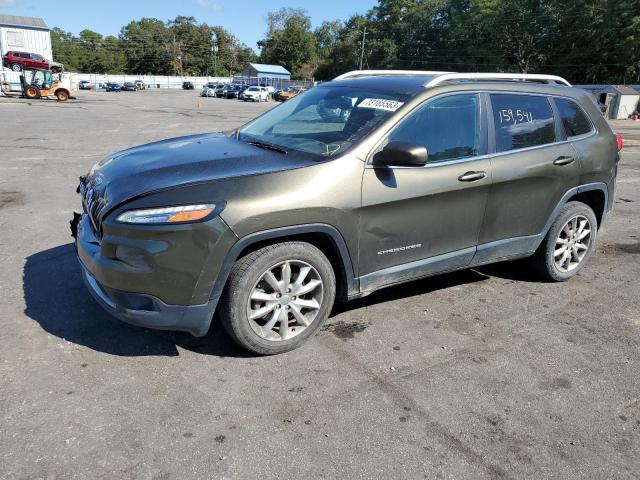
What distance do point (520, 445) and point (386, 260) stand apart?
56.9 inches

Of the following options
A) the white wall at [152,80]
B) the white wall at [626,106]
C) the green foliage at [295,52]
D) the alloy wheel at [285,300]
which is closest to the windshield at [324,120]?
the alloy wheel at [285,300]

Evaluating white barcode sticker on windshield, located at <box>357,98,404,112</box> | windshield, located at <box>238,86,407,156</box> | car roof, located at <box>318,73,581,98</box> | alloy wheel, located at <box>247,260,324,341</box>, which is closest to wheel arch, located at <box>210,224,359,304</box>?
alloy wheel, located at <box>247,260,324,341</box>

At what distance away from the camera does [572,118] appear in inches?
181

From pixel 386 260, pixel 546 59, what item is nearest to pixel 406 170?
pixel 386 260

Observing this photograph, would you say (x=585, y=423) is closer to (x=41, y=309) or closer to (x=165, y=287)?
(x=165, y=287)

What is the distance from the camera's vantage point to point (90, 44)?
120 m

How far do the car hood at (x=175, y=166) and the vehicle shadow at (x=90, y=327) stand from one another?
0.91 m

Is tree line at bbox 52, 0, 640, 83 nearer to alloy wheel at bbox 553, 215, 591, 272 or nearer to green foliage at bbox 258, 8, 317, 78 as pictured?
green foliage at bbox 258, 8, 317, 78

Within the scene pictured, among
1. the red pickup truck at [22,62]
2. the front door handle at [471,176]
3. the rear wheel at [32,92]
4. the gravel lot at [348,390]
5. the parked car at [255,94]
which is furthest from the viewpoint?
the parked car at [255,94]

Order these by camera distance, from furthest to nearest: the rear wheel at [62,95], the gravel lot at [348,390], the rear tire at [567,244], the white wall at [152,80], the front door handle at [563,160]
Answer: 1. the white wall at [152,80]
2. the rear wheel at [62,95]
3. the rear tire at [567,244]
4. the front door handle at [563,160]
5. the gravel lot at [348,390]

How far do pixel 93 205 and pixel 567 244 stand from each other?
402 centimetres

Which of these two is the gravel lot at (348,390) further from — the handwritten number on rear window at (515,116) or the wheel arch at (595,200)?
the handwritten number on rear window at (515,116)

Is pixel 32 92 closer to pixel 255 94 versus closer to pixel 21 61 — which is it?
pixel 21 61

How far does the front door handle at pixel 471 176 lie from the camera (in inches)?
149
